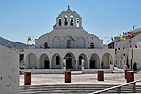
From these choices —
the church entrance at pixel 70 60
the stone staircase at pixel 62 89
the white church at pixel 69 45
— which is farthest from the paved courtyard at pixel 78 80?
the church entrance at pixel 70 60

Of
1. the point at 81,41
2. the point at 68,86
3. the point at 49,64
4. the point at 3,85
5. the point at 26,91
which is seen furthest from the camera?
the point at 81,41

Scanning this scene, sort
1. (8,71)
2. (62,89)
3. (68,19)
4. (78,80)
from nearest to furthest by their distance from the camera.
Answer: (8,71) → (62,89) → (78,80) → (68,19)

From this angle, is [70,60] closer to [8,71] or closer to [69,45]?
[69,45]

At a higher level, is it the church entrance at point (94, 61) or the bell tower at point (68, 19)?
the bell tower at point (68, 19)

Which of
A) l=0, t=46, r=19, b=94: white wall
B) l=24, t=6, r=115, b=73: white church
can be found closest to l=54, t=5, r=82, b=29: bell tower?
l=24, t=6, r=115, b=73: white church

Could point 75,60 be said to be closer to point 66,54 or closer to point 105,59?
point 66,54

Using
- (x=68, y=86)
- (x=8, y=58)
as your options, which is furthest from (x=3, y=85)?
(x=68, y=86)

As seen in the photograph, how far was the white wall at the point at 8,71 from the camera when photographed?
7.41 metres

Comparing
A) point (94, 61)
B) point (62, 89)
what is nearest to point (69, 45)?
point (94, 61)

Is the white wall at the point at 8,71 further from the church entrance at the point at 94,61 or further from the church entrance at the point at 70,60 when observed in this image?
the church entrance at the point at 94,61

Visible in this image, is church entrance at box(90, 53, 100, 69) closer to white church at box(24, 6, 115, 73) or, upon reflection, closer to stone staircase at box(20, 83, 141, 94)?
white church at box(24, 6, 115, 73)

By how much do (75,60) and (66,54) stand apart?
2.11 metres

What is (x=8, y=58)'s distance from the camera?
8133 millimetres

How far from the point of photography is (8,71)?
808 centimetres
